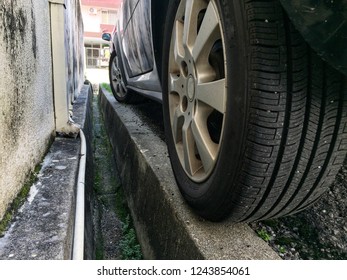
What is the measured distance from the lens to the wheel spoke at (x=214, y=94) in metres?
1.08

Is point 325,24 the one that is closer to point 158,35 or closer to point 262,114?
point 262,114

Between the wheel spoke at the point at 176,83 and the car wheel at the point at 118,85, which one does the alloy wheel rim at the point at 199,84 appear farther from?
the car wheel at the point at 118,85

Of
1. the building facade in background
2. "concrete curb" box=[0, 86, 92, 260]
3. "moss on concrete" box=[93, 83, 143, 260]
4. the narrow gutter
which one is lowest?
"moss on concrete" box=[93, 83, 143, 260]

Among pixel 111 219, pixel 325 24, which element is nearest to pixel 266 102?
pixel 325 24

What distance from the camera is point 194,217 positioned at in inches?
52.9

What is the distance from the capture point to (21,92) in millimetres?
1370

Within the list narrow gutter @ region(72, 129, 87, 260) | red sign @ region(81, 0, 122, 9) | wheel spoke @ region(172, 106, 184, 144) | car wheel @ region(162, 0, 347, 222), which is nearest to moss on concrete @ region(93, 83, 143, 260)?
narrow gutter @ region(72, 129, 87, 260)

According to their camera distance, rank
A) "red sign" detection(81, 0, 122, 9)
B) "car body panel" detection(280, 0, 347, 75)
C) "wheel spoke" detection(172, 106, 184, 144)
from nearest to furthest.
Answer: "car body panel" detection(280, 0, 347, 75), "wheel spoke" detection(172, 106, 184, 144), "red sign" detection(81, 0, 122, 9)

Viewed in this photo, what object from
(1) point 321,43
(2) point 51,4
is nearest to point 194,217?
(1) point 321,43

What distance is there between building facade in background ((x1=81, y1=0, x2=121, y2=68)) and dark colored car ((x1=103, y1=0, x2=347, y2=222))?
25798mm

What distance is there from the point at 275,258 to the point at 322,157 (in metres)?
0.37

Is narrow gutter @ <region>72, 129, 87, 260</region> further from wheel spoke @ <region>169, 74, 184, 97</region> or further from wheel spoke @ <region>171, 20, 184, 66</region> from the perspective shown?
wheel spoke @ <region>171, 20, 184, 66</region>

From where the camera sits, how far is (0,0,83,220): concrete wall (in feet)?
3.75

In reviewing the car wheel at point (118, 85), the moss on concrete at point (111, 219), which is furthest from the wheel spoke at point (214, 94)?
the car wheel at point (118, 85)
